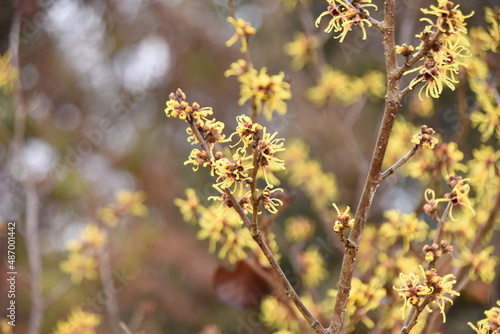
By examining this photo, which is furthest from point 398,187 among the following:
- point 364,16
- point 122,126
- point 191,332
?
point 364,16

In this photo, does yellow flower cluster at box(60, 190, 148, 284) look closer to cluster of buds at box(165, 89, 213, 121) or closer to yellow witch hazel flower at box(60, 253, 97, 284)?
yellow witch hazel flower at box(60, 253, 97, 284)

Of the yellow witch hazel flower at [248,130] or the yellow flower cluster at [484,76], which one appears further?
the yellow flower cluster at [484,76]

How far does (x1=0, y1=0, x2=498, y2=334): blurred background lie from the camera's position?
4.18 meters

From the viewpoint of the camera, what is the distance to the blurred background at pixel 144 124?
4.18 metres

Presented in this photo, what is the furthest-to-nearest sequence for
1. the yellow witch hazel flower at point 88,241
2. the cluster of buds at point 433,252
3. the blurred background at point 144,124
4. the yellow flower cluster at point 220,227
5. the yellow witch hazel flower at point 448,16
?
the blurred background at point 144,124 < the yellow witch hazel flower at point 88,241 < the yellow flower cluster at point 220,227 < the cluster of buds at point 433,252 < the yellow witch hazel flower at point 448,16

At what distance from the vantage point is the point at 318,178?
103 inches

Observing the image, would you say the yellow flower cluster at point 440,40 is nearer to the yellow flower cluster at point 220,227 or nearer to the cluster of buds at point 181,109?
the cluster of buds at point 181,109

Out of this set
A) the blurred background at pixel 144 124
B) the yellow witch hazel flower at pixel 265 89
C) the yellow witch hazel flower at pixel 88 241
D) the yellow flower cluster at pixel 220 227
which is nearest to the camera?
the yellow witch hazel flower at pixel 265 89

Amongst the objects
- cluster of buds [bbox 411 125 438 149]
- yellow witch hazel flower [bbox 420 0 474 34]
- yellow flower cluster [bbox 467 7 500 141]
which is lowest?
yellow flower cluster [bbox 467 7 500 141]

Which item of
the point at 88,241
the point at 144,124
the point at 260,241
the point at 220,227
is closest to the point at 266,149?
the point at 260,241

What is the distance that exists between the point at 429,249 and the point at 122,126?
414cm

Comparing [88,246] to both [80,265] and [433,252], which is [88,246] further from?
[433,252]

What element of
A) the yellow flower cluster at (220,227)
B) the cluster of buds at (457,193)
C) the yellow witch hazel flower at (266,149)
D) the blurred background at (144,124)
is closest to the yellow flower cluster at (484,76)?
the cluster of buds at (457,193)

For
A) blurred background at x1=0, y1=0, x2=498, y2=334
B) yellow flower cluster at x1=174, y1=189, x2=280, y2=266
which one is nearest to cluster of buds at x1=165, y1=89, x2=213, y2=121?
yellow flower cluster at x1=174, y1=189, x2=280, y2=266
